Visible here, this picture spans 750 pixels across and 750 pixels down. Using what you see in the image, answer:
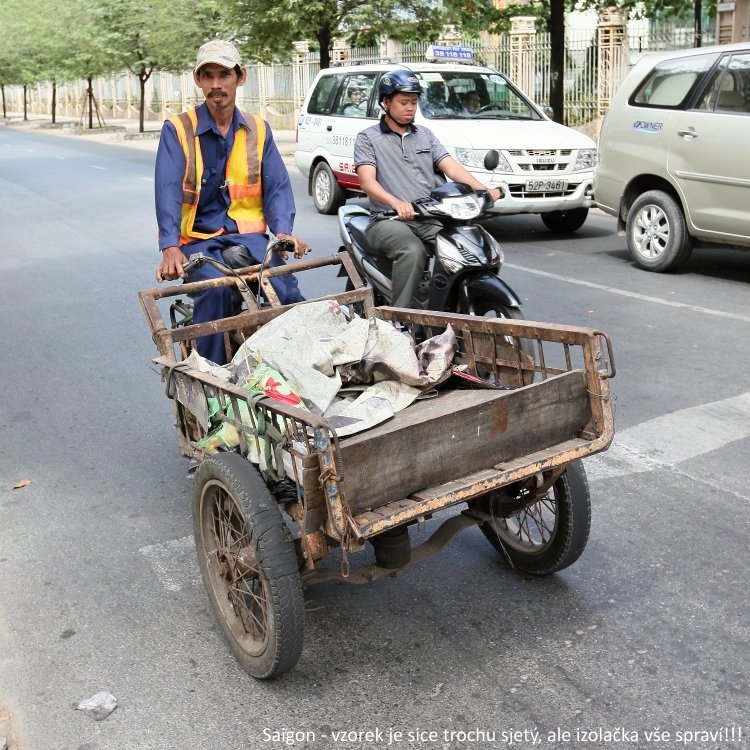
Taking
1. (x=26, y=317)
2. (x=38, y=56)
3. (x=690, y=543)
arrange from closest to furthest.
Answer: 1. (x=690, y=543)
2. (x=26, y=317)
3. (x=38, y=56)

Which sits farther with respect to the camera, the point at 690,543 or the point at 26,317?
the point at 26,317

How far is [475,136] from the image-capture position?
1233cm

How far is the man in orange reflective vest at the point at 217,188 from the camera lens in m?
4.93

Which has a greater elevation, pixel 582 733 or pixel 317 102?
pixel 317 102

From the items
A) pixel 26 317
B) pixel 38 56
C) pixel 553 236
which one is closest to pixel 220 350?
pixel 26 317

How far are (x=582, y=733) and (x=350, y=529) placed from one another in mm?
951

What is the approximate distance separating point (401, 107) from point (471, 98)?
7067 mm

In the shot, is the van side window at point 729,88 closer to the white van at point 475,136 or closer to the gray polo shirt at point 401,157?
the white van at point 475,136

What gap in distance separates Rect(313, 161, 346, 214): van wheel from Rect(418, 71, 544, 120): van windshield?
221cm

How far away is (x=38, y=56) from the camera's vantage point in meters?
52.9

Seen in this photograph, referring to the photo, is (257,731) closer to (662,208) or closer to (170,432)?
(170,432)

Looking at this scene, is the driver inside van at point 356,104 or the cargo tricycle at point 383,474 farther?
the driver inside van at point 356,104

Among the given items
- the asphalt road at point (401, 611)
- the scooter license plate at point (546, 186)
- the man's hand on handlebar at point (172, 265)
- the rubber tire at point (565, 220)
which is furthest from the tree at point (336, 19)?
the man's hand on handlebar at point (172, 265)

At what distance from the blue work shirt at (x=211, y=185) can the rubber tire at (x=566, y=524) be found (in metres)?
1.94
